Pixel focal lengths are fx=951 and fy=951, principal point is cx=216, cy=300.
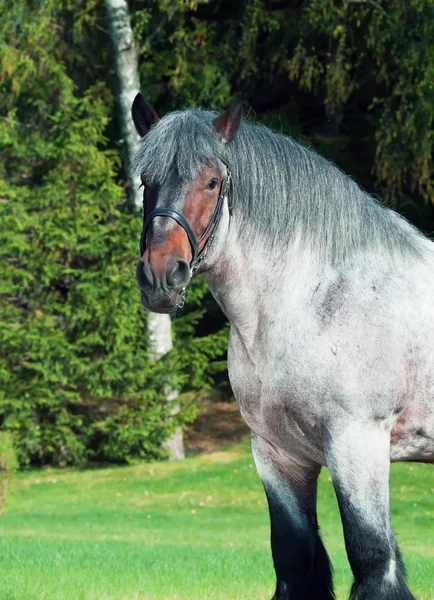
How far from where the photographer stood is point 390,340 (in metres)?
3.92

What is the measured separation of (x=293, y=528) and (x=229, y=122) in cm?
181

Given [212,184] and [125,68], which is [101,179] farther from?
[212,184]

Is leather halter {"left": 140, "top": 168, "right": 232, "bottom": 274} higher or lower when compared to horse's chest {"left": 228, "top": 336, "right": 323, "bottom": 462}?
higher

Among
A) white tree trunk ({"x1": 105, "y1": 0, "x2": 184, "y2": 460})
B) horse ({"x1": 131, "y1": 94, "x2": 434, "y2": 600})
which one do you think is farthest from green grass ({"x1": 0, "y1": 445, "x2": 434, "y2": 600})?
white tree trunk ({"x1": 105, "y1": 0, "x2": 184, "y2": 460})

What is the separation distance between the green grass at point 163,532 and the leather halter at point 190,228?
98.0 inches

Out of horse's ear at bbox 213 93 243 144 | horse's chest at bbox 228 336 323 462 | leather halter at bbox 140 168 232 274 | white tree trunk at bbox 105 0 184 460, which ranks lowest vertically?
horse's chest at bbox 228 336 323 462

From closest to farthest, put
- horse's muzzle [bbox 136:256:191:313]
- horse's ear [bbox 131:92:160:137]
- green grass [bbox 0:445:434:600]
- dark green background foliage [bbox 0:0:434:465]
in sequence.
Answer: horse's muzzle [bbox 136:256:191:313]
horse's ear [bbox 131:92:160:137]
green grass [bbox 0:445:434:600]
dark green background foliage [bbox 0:0:434:465]

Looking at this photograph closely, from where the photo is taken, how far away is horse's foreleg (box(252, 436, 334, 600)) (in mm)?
4246

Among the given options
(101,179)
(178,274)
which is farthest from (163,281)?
(101,179)

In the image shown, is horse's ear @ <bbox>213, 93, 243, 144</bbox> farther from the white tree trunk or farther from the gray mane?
the white tree trunk

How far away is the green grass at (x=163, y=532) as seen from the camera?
19.8 feet

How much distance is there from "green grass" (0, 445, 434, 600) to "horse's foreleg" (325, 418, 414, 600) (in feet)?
6.06

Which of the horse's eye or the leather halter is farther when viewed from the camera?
the horse's eye

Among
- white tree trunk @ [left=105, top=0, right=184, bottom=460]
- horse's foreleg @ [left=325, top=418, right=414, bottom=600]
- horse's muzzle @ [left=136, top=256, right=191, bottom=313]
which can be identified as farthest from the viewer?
white tree trunk @ [left=105, top=0, right=184, bottom=460]
